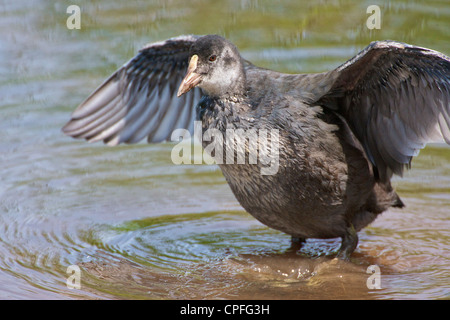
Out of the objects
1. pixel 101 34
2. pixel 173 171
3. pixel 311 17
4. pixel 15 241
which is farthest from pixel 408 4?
pixel 15 241

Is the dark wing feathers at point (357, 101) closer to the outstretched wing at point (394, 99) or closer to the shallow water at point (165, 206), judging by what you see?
the outstretched wing at point (394, 99)

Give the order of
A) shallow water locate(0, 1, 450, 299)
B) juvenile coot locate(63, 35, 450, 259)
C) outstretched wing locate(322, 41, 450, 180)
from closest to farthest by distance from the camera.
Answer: outstretched wing locate(322, 41, 450, 180), juvenile coot locate(63, 35, 450, 259), shallow water locate(0, 1, 450, 299)

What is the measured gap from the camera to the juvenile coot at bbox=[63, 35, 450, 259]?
17.4 ft

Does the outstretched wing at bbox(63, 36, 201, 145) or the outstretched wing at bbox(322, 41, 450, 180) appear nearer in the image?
the outstretched wing at bbox(322, 41, 450, 180)

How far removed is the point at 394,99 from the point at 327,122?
50cm

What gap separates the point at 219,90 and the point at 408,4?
6034 mm

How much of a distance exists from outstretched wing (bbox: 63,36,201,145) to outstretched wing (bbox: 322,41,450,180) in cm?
174

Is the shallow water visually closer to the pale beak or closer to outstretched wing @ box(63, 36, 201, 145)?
outstretched wing @ box(63, 36, 201, 145)

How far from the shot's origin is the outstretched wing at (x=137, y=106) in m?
6.77

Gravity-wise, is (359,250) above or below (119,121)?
below

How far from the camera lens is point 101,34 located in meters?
10.6

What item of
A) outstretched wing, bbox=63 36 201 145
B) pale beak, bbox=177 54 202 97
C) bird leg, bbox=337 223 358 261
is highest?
pale beak, bbox=177 54 202 97

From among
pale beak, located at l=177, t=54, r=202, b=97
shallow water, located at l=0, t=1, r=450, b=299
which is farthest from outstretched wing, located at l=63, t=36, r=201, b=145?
pale beak, located at l=177, t=54, r=202, b=97
